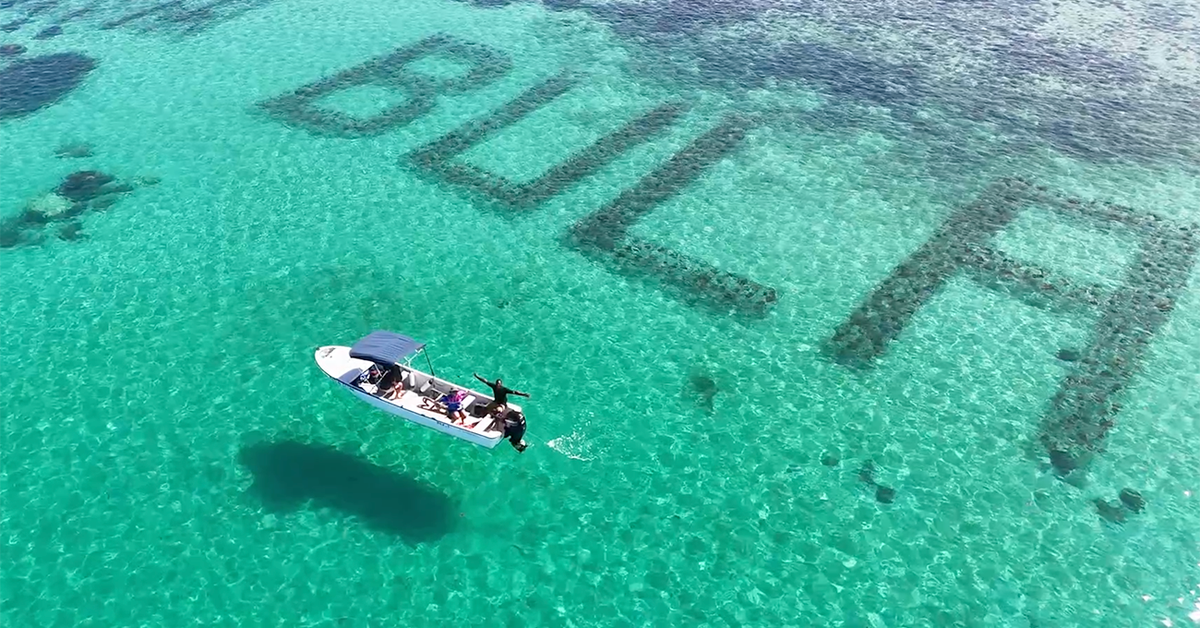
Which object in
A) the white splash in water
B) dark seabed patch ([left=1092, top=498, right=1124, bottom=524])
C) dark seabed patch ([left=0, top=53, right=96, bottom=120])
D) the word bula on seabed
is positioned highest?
dark seabed patch ([left=0, top=53, right=96, bottom=120])

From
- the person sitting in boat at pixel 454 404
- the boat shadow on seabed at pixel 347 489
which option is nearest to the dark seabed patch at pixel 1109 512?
the person sitting in boat at pixel 454 404

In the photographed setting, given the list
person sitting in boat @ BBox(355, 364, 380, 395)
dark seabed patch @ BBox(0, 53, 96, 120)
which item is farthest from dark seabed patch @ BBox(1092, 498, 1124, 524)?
dark seabed patch @ BBox(0, 53, 96, 120)

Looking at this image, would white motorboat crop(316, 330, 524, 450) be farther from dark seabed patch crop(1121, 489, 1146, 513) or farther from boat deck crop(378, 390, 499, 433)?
dark seabed patch crop(1121, 489, 1146, 513)

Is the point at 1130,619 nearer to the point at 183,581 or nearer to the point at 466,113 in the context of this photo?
the point at 183,581

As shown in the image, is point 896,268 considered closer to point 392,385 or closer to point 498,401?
point 498,401

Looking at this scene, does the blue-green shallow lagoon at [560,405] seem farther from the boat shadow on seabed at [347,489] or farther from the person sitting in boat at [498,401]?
the person sitting in boat at [498,401]
